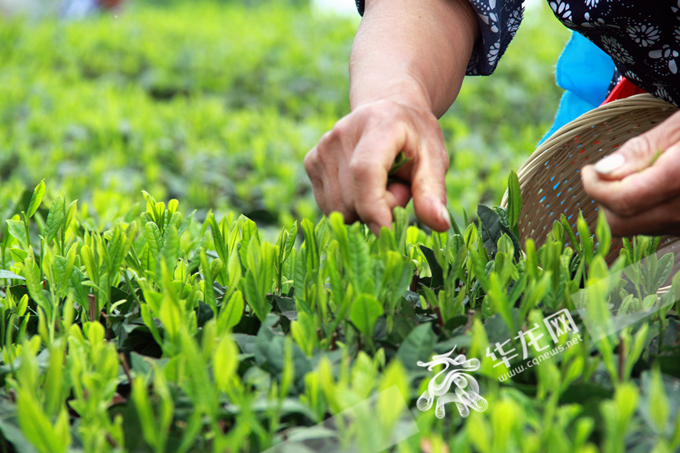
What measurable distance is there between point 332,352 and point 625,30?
3.56 ft

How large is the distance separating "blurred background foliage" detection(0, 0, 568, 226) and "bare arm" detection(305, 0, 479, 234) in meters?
0.84

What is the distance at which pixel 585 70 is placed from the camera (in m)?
1.95

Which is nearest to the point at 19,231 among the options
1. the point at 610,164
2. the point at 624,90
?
the point at 610,164

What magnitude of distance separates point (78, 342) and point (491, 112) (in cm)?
409

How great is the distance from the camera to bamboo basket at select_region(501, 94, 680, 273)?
4.71ft

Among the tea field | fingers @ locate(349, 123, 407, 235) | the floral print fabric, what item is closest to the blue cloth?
the floral print fabric

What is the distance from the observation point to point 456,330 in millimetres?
865

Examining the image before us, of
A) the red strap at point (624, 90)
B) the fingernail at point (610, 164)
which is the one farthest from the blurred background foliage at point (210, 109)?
the fingernail at point (610, 164)

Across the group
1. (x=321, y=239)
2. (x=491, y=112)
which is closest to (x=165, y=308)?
(x=321, y=239)

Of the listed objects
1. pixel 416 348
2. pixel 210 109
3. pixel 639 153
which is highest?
Answer: pixel 210 109

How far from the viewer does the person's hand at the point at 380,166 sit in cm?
93

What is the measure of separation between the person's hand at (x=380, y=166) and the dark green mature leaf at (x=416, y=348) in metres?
0.22

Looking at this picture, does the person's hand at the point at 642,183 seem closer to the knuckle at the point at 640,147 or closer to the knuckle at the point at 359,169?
the knuckle at the point at 640,147

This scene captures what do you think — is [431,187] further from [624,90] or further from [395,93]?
[624,90]
